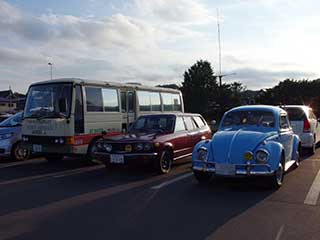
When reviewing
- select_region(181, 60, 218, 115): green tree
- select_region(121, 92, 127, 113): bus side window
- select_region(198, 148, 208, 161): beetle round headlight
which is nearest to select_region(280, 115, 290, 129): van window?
select_region(198, 148, 208, 161): beetle round headlight

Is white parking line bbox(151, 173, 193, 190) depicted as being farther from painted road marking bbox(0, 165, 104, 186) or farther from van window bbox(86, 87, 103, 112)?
van window bbox(86, 87, 103, 112)

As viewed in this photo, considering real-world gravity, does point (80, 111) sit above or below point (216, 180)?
above

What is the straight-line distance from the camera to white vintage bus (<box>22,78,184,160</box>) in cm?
1210

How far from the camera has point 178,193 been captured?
8.17m

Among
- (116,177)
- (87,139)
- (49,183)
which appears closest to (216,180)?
(116,177)

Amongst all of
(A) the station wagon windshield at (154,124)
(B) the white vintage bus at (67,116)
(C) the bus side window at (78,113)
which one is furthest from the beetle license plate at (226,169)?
(C) the bus side window at (78,113)

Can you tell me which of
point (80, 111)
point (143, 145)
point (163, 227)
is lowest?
point (163, 227)

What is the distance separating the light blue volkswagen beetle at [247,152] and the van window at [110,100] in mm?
5025

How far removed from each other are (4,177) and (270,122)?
648 centimetres

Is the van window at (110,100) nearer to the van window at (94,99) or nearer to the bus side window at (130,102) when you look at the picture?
the van window at (94,99)

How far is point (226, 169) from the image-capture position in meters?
8.12

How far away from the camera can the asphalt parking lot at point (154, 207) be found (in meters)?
5.68

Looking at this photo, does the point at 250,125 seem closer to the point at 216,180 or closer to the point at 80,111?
the point at 216,180

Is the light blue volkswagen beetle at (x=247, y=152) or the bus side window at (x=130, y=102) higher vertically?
the bus side window at (x=130, y=102)
